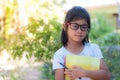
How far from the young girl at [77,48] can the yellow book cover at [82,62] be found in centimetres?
4

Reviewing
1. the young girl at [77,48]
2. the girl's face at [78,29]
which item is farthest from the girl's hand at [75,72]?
the girl's face at [78,29]

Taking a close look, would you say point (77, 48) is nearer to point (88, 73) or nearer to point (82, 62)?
point (82, 62)

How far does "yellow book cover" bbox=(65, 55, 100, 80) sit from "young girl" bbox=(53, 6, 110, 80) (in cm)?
4

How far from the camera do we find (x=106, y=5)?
1455 cm

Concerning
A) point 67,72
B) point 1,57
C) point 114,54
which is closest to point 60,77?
point 67,72

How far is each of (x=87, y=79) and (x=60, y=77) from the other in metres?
0.17

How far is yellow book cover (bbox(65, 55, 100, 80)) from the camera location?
2.16m

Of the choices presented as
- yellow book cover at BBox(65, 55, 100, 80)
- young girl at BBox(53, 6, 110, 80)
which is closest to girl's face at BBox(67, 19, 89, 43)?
young girl at BBox(53, 6, 110, 80)

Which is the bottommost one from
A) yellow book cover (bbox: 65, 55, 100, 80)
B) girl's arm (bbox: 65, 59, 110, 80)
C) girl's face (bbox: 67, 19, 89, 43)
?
girl's arm (bbox: 65, 59, 110, 80)

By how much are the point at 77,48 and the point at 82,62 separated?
13 cm

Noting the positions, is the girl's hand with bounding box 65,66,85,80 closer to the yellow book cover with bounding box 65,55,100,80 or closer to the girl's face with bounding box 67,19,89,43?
the yellow book cover with bounding box 65,55,100,80

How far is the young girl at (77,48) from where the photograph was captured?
2.10m

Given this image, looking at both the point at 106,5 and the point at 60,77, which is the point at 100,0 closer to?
the point at 106,5

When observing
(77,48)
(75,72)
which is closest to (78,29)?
(77,48)
